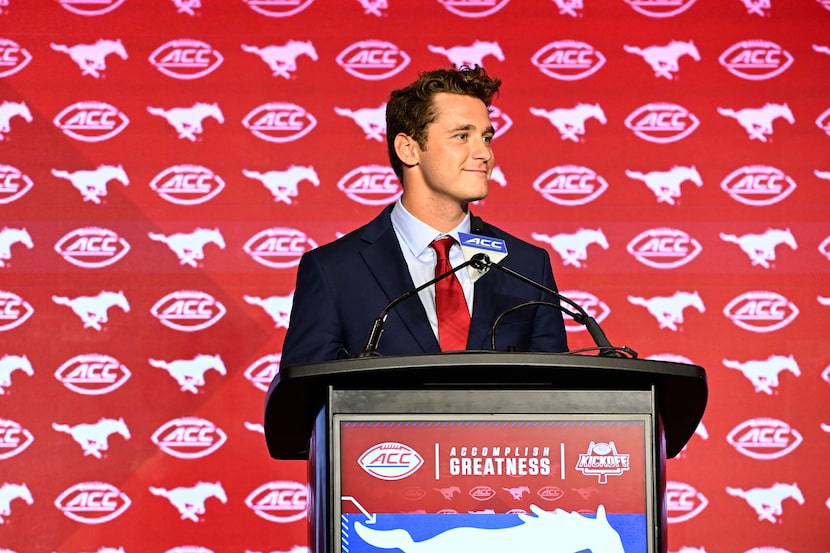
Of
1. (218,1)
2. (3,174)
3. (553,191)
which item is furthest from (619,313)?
(3,174)

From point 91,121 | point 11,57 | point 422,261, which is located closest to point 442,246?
point 422,261

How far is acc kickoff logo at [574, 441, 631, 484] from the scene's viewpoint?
1.58 metres

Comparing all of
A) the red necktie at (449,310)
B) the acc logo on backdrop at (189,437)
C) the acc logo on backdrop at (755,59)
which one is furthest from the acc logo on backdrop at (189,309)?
the acc logo on backdrop at (755,59)

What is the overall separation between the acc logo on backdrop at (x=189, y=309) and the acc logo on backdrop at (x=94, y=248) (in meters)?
0.23

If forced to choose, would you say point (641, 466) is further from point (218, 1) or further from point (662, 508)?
point (218, 1)

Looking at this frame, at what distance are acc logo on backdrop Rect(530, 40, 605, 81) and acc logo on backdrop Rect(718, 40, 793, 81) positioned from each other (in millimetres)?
471

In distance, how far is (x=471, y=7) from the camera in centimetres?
413

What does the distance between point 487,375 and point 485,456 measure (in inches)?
4.4

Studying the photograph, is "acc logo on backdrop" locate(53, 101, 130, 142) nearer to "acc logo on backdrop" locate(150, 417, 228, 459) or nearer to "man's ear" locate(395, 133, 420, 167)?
"acc logo on backdrop" locate(150, 417, 228, 459)

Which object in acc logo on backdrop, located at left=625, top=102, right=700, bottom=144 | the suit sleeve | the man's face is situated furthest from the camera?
acc logo on backdrop, located at left=625, top=102, right=700, bottom=144

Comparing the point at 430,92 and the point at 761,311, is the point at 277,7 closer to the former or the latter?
the point at 430,92

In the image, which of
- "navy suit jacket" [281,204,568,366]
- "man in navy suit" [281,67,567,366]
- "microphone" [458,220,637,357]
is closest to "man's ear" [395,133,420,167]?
"man in navy suit" [281,67,567,366]

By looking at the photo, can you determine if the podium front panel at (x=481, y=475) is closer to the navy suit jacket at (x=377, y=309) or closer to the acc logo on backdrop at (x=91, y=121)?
the navy suit jacket at (x=377, y=309)

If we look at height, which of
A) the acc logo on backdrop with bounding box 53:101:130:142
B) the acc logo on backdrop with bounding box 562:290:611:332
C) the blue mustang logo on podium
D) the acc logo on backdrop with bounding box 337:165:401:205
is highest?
the acc logo on backdrop with bounding box 53:101:130:142
